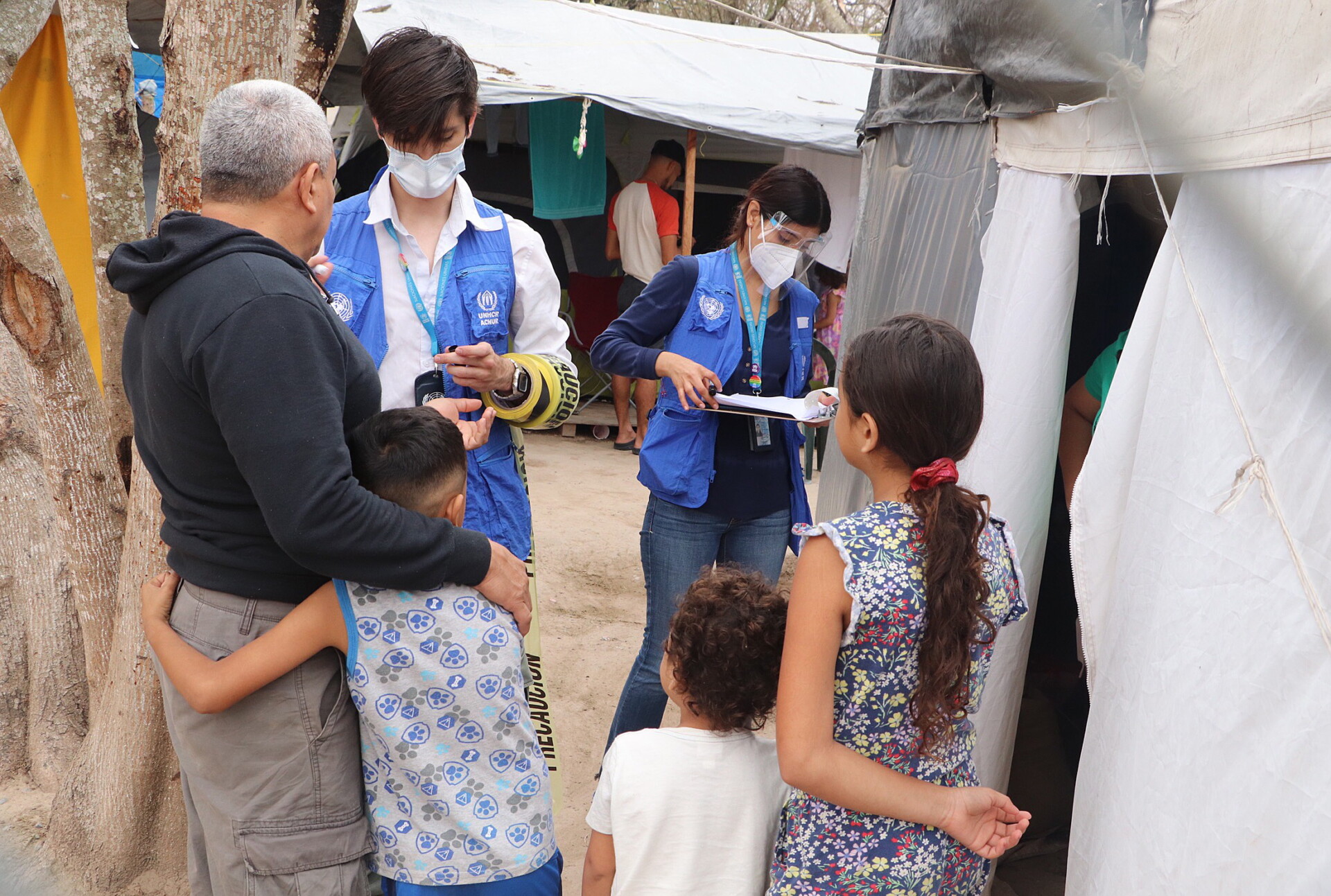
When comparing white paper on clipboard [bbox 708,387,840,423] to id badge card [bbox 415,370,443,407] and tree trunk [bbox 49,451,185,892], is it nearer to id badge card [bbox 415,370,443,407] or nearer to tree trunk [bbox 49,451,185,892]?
id badge card [bbox 415,370,443,407]

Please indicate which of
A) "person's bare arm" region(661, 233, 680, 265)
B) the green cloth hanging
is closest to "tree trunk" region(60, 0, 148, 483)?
the green cloth hanging

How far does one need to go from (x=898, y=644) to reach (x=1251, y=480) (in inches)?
21.7

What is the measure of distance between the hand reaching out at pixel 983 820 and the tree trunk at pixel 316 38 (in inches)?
86.5

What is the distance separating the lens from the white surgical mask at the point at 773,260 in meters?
2.72

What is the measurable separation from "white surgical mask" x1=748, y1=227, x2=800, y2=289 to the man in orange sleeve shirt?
480 centimetres

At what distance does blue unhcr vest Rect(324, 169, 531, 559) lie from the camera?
2016 millimetres

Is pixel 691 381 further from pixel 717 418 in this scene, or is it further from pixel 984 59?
pixel 984 59

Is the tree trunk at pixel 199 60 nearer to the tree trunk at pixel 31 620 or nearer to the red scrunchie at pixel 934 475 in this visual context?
the tree trunk at pixel 31 620

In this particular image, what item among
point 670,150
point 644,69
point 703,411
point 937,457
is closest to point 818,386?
point 670,150

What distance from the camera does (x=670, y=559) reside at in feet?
8.98

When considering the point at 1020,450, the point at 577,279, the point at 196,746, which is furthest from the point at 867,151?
the point at 577,279

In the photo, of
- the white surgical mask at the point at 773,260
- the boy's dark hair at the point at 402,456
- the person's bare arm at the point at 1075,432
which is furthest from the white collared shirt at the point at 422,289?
the person's bare arm at the point at 1075,432

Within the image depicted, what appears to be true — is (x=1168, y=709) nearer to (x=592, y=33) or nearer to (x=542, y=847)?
(x=542, y=847)

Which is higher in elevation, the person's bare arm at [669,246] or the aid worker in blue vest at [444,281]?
the aid worker in blue vest at [444,281]
